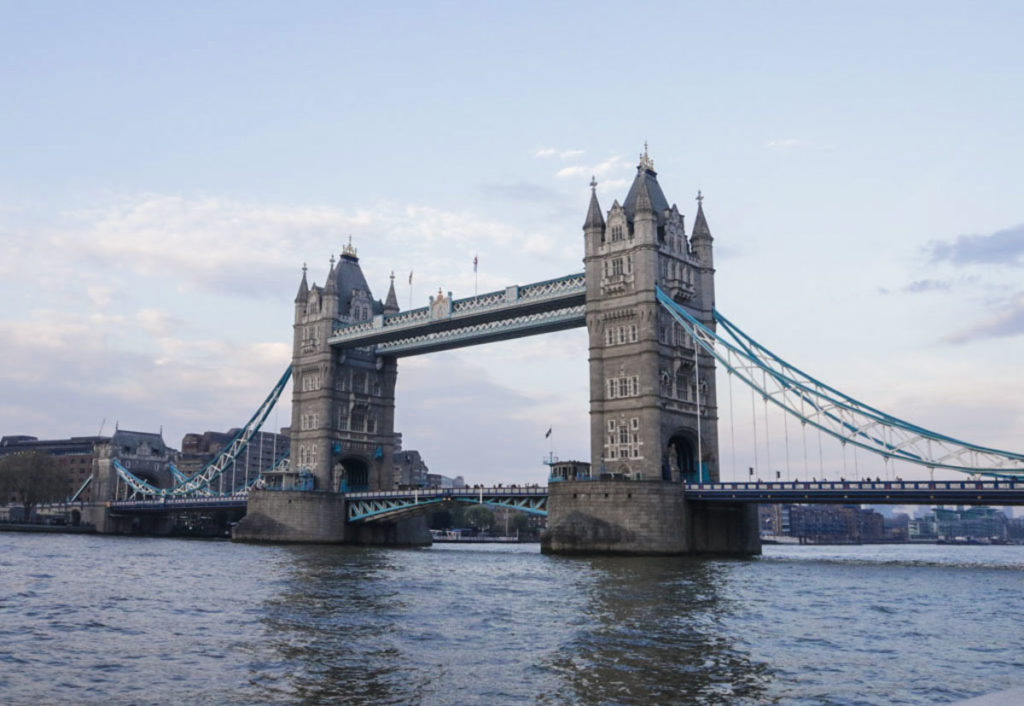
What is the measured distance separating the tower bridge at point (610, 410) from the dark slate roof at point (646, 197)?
229mm

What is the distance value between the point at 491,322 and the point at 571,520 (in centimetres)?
2953

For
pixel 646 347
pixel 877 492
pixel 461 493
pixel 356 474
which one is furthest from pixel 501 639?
pixel 356 474

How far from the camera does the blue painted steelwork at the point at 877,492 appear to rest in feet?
200

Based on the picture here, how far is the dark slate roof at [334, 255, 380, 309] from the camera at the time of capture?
112m

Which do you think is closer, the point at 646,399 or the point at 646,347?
the point at 646,399

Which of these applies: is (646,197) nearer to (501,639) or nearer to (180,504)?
(501,639)

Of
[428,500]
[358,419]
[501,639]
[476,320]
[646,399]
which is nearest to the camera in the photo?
[501,639]

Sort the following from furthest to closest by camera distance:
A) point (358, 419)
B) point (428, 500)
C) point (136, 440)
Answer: point (136, 440) < point (358, 419) < point (428, 500)

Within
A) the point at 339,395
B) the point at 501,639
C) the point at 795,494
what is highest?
the point at 339,395

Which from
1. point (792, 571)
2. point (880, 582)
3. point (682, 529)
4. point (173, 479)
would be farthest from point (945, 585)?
point (173, 479)

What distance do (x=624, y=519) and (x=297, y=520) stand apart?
43697 mm

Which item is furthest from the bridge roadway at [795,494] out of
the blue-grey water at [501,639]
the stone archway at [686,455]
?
the blue-grey water at [501,639]

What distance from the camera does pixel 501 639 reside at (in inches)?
1061

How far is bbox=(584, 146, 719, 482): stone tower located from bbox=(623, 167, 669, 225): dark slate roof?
0.11 meters
